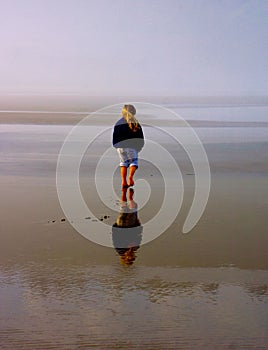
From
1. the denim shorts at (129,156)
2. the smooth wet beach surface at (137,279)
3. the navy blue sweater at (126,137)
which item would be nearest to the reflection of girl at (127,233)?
the smooth wet beach surface at (137,279)

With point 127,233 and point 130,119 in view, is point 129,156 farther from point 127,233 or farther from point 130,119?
point 127,233

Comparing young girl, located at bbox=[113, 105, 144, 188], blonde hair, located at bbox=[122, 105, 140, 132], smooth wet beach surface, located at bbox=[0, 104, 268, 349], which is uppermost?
blonde hair, located at bbox=[122, 105, 140, 132]

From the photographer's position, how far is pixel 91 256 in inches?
219

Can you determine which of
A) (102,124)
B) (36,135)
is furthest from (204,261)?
(102,124)

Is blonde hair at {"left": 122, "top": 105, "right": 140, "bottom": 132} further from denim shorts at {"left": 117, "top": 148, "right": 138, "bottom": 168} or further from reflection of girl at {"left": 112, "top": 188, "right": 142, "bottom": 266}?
reflection of girl at {"left": 112, "top": 188, "right": 142, "bottom": 266}

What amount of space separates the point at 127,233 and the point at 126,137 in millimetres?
3762

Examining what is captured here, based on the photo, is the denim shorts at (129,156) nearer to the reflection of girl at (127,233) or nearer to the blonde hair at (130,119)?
the blonde hair at (130,119)

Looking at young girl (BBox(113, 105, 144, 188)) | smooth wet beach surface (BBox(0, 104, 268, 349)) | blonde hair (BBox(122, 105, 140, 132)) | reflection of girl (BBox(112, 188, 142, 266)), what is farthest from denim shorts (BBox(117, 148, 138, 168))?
reflection of girl (BBox(112, 188, 142, 266))

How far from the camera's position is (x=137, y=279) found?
4.91 metres

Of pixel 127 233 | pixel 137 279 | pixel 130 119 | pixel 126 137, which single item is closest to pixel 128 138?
pixel 126 137

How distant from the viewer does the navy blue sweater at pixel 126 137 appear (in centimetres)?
997

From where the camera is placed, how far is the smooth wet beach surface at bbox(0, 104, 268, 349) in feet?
12.6

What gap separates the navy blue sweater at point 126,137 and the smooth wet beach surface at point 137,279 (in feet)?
3.64

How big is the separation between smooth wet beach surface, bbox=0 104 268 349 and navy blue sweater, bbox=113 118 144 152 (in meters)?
1.11
